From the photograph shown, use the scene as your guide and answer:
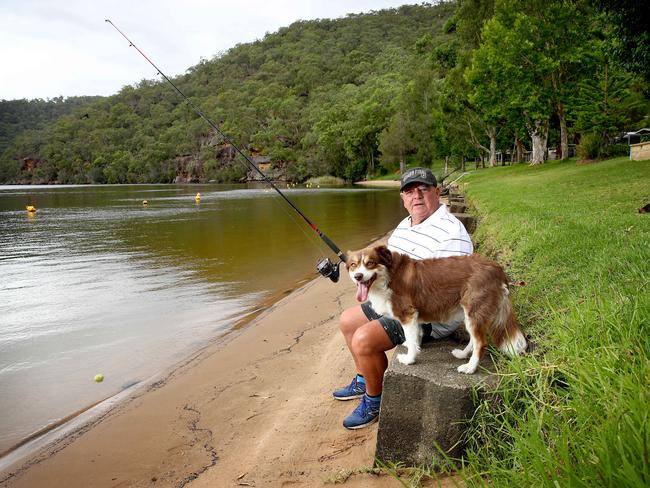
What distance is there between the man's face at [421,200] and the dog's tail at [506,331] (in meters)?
1.40

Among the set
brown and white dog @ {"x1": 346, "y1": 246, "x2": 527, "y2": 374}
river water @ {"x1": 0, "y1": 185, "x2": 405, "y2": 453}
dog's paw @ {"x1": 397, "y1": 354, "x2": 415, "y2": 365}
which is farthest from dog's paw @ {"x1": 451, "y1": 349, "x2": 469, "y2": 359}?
river water @ {"x1": 0, "y1": 185, "x2": 405, "y2": 453}

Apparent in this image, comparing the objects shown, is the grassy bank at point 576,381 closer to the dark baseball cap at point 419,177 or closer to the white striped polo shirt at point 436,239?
the white striped polo shirt at point 436,239

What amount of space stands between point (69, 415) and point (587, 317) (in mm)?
6124

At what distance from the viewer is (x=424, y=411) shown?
3.32m

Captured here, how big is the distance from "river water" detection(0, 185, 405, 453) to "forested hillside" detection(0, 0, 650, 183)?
13399mm

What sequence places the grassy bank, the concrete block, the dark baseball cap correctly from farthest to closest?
the dark baseball cap < the concrete block < the grassy bank

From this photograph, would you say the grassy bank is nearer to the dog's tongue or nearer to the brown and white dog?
the brown and white dog

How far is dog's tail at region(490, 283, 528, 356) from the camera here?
3.43 m

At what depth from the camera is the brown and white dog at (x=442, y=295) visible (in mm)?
3434

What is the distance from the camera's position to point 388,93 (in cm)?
9425

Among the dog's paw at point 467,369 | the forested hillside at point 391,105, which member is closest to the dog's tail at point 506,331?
the dog's paw at point 467,369

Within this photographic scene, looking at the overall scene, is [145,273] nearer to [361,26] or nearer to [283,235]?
[283,235]

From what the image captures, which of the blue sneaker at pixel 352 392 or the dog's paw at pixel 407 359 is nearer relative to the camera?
the dog's paw at pixel 407 359

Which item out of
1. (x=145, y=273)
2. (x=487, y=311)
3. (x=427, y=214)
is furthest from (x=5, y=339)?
(x=487, y=311)
